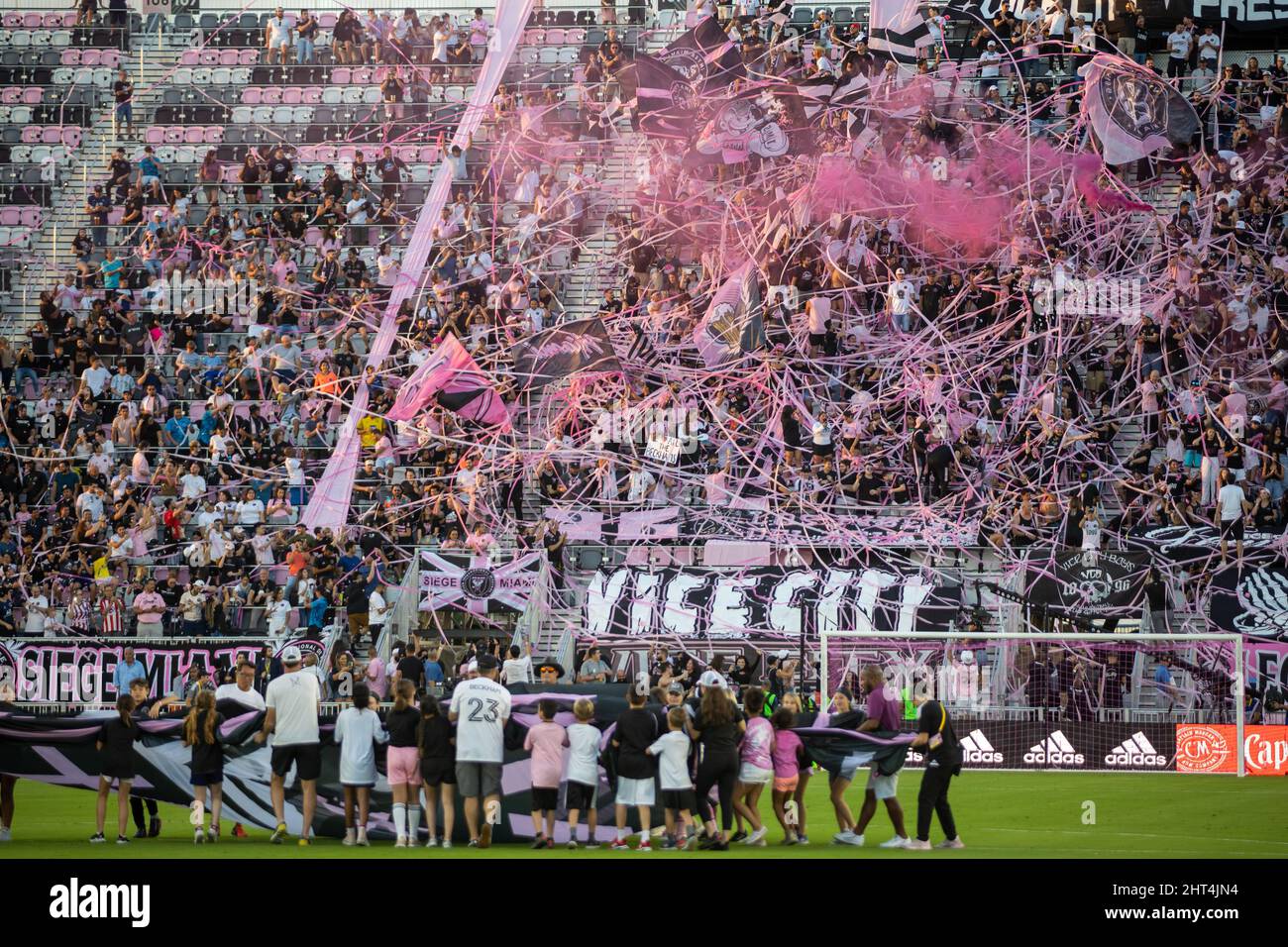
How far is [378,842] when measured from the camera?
Result: 16.0 metres

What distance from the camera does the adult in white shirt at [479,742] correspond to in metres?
15.5

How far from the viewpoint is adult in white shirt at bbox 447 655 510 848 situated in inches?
609

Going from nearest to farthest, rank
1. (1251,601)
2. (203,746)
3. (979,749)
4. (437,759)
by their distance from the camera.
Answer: (437,759), (203,746), (979,749), (1251,601)

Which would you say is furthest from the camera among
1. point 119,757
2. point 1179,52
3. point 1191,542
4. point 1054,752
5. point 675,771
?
point 1179,52

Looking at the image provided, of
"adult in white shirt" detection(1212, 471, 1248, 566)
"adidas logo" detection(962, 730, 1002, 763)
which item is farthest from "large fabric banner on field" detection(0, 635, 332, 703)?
"adult in white shirt" detection(1212, 471, 1248, 566)

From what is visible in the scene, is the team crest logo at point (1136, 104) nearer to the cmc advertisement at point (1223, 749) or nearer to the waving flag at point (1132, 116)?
the waving flag at point (1132, 116)

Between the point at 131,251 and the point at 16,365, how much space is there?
3.27 m

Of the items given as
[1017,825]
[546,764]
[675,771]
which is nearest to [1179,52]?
[1017,825]

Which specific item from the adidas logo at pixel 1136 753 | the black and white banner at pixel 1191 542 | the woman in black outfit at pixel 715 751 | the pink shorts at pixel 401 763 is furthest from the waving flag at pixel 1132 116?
the pink shorts at pixel 401 763

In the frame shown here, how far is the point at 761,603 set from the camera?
85.7 feet

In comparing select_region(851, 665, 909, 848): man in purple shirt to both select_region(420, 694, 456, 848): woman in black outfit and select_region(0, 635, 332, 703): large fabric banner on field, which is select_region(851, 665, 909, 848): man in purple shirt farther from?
select_region(0, 635, 332, 703): large fabric banner on field

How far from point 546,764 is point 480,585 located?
1160 cm

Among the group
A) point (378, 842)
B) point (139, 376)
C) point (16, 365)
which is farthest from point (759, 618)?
point (16, 365)

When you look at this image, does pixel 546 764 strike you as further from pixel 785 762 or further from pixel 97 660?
pixel 97 660
